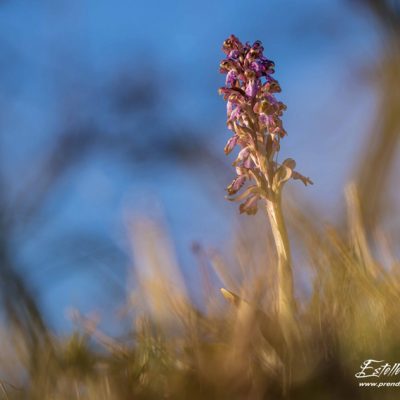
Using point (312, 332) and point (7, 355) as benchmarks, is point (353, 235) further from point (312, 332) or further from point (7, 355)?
point (7, 355)

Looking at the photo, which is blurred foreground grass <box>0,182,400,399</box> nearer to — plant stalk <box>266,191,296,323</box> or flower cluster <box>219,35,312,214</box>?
plant stalk <box>266,191,296,323</box>

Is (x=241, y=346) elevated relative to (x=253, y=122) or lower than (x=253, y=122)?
lower

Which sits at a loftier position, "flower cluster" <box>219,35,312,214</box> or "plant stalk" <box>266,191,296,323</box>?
"flower cluster" <box>219,35,312,214</box>

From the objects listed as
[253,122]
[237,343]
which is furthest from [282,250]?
[237,343]

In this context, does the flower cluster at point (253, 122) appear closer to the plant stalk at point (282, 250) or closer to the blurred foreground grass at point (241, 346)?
the plant stalk at point (282, 250)

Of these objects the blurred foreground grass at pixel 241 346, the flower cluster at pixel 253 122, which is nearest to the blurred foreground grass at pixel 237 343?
the blurred foreground grass at pixel 241 346

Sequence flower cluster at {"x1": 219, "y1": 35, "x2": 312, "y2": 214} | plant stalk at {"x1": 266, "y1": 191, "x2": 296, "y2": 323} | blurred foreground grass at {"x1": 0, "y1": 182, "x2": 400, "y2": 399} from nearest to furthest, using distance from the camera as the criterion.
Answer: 1. blurred foreground grass at {"x1": 0, "y1": 182, "x2": 400, "y2": 399}
2. plant stalk at {"x1": 266, "y1": 191, "x2": 296, "y2": 323}
3. flower cluster at {"x1": 219, "y1": 35, "x2": 312, "y2": 214}

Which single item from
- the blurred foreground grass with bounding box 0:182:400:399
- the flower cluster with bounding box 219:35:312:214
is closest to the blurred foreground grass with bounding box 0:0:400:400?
the blurred foreground grass with bounding box 0:182:400:399

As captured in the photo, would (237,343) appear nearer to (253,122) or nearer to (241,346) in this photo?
(241,346)

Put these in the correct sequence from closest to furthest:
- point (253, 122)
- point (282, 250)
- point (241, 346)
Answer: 1. point (241, 346)
2. point (282, 250)
3. point (253, 122)
